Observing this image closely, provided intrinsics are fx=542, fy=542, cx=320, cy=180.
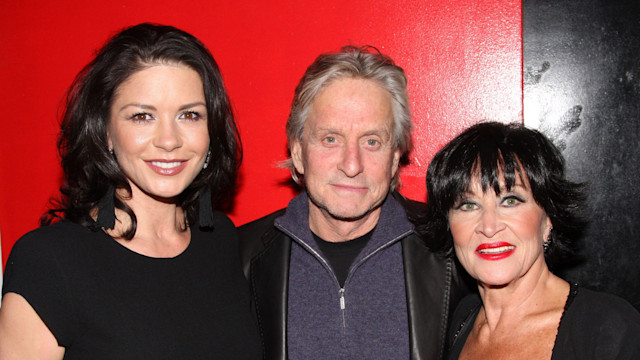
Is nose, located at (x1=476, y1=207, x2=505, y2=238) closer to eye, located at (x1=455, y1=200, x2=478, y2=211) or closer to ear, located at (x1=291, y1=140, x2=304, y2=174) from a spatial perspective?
eye, located at (x1=455, y1=200, x2=478, y2=211)

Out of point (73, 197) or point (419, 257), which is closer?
point (73, 197)

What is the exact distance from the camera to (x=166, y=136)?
199cm

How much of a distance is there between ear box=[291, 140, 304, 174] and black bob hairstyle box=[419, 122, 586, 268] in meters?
0.67

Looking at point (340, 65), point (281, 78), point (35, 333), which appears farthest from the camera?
point (281, 78)

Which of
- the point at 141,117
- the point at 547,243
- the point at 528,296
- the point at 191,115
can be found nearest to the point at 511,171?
the point at 547,243

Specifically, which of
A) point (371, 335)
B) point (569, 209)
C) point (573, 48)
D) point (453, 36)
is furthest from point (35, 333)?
point (573, 48)

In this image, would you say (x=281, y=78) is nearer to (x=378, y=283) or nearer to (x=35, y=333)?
(x=378, y=283)

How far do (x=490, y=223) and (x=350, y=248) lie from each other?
2.42ft

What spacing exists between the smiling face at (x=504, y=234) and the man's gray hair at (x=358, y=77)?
64 cm

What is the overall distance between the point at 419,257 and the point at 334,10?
53.0 inches

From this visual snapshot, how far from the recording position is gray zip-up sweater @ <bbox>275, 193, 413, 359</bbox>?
219 centimetres

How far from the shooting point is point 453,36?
9.04 ft

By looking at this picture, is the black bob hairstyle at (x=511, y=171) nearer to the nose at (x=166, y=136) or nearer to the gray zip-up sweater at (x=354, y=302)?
the gray zip-up sweater at (x=354, y=302)

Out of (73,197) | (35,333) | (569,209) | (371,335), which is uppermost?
(73,197)
